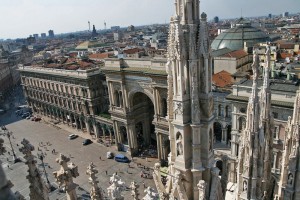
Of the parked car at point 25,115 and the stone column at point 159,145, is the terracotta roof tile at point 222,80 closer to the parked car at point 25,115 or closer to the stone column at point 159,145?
the stone column at point 159,145

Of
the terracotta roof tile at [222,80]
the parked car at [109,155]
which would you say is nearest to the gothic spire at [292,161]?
the terracotta roof tile at [222,80]

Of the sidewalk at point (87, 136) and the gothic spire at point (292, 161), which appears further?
the sidewalk at point (87, 136)

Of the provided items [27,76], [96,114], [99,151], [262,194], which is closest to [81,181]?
[99,151]

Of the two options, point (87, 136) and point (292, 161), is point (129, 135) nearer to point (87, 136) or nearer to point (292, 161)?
point (87, 136)

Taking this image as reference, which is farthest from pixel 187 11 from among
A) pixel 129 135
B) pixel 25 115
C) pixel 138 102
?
pixel 25 115

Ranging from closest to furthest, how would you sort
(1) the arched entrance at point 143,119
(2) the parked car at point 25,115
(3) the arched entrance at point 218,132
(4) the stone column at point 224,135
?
(4) the stone column at point 224,135 < (3) the arched entrance at point 218,132 < (1) the arched entrance at point 143,119 < (2) the parked car at point 25,115

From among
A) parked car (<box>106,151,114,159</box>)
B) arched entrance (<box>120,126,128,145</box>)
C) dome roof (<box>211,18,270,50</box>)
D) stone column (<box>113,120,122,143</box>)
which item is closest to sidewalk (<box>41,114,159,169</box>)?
stone column (<box>113,120,122,143</box>)

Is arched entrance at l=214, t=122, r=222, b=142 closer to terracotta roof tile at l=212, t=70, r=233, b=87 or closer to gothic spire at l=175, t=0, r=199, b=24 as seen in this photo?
terracotta roof tile at l=212, t=70, r=233, b=87
